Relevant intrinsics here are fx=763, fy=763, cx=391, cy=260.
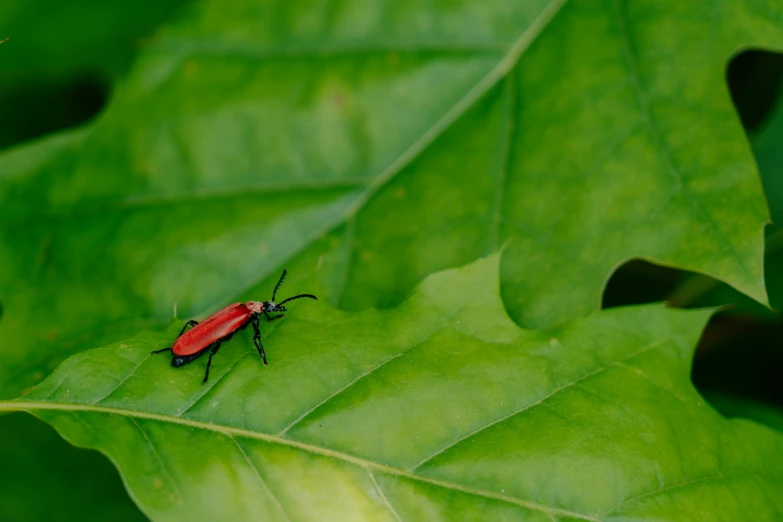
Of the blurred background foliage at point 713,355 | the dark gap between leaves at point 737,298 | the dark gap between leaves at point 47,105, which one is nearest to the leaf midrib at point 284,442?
the blurred background foliage at point 713,355

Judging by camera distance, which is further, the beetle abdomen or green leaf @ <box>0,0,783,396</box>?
green leaf @ <box>0,0,783,396</box>

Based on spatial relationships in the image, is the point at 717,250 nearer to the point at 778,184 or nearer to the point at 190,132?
the point at 778,184

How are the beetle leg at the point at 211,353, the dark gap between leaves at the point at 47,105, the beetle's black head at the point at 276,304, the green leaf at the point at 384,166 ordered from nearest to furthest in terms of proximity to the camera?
the beetle leg at the point at 211,353
the beetle's black head at the point at 276,304
the green leaf at the point at 384,166
the dark gap between leaves at the point at 47,105

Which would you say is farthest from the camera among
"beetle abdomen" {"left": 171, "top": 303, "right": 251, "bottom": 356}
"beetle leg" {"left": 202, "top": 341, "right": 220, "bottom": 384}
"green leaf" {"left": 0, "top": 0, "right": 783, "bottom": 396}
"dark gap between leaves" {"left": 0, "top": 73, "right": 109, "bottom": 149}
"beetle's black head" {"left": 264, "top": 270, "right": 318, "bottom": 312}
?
"dark gap between leaves" {"left": 0, "top": 73, "right": 109, "bottom": 149}

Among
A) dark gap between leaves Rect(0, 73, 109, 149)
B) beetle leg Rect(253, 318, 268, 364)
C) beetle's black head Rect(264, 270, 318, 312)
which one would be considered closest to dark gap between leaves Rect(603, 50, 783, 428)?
beetle's black head Rect(264, 270, 318, 312)

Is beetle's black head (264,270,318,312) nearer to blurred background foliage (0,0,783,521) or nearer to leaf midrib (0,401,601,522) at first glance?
leaf midrib (0,401,601,522)

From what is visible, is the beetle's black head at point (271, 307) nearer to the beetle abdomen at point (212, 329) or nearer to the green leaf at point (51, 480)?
the beetle abdomen at point (212, 329)

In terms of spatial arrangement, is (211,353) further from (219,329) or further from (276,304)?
(276,304)
